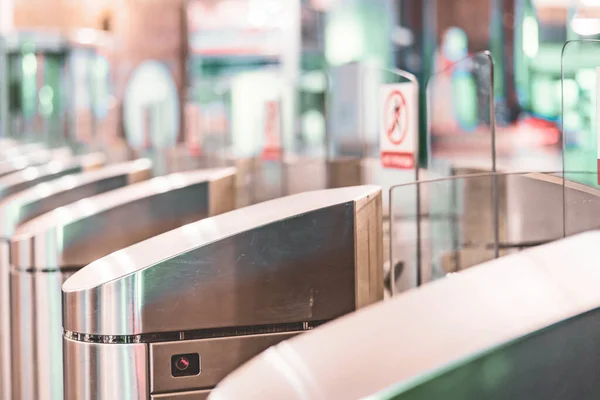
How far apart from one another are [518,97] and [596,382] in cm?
881

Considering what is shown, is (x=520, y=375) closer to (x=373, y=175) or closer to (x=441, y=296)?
(x=441, y=296)

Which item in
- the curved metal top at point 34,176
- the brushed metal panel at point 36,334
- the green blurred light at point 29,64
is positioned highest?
the green blurred light at point 29,64

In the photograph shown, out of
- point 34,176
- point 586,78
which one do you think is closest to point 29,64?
point 34,176

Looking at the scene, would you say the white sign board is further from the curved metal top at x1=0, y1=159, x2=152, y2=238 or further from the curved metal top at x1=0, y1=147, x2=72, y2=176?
the curved metal top at x1=0, y1=147, x2=72, y2=176

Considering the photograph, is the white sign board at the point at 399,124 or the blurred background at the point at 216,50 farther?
the blurred background at the point at 216,50

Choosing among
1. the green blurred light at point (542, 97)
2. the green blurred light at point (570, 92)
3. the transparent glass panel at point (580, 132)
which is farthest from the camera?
the green blurred light at point (542, 97)

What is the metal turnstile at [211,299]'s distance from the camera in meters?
1.76

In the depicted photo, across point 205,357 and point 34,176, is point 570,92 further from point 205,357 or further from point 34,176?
point 34,176

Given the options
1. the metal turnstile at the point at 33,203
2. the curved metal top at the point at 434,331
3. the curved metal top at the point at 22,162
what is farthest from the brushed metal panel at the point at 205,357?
the curved metal top at the point at 22,162

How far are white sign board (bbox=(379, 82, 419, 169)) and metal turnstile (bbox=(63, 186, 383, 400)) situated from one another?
0.35m

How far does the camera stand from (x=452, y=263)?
2.39 metres

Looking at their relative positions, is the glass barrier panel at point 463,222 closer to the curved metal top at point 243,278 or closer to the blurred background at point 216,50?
the curved metal top at point 243,278

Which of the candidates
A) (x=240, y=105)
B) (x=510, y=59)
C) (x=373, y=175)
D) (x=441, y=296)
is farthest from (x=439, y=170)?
(x=510, y=59)

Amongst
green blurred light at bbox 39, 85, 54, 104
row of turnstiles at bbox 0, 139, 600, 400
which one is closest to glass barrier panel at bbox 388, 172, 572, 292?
row of turnstiles at bbox 0, 139, 600, 400
